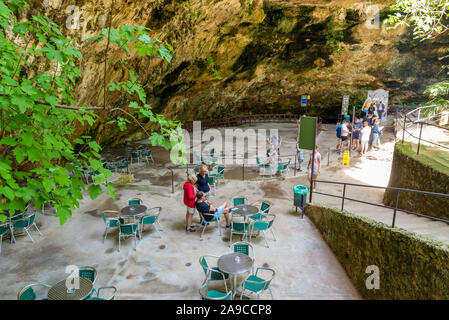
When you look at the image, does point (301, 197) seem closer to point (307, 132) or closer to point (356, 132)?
point (307, 132)

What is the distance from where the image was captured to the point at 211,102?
945 inches

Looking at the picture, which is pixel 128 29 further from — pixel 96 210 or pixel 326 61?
pixel 326 61

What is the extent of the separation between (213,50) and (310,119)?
1062 cm

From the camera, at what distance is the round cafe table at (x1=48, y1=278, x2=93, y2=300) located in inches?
184

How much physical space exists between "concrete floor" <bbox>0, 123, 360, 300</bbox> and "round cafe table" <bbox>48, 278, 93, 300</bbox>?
0.85 meters

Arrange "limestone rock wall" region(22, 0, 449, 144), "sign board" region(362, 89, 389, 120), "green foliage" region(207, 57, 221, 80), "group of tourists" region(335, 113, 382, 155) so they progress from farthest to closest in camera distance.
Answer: "green foliage" region(207, 57, 221, 80), "sign board" region(362, 89, 389, 120), "group of tourists" region(335, 113, 382, 155), "limestone rock wall" region(22, 0, 449, 144)

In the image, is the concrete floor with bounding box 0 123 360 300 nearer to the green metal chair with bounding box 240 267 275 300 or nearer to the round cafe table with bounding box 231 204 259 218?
the green metal chair with bounding box 240 267 275 300

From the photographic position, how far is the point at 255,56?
63.7 ft

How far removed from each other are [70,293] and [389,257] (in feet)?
17.9

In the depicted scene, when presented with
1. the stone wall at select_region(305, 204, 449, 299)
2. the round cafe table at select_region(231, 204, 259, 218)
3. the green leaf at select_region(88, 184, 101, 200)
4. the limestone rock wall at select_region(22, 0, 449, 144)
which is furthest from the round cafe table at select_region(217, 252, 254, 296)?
the limestone rock wall at select_region(22, 0, 449, 144)

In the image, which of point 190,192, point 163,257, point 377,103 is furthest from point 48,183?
point 377,103

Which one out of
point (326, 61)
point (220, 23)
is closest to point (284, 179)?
point (220, 23)

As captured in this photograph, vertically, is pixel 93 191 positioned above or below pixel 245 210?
above

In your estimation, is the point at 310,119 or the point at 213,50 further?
the point at 213,50
